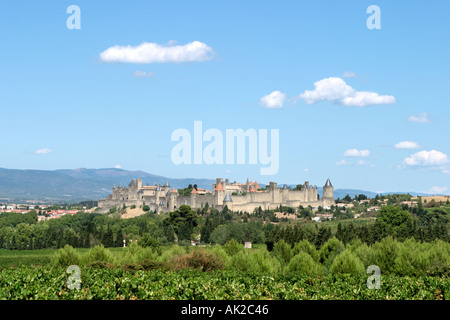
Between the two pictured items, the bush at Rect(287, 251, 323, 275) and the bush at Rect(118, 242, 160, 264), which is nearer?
the bush at Rect(287, 251, 323, 275)

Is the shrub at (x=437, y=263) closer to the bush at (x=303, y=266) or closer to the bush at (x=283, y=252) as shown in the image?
the bush at (x=303, y=266)

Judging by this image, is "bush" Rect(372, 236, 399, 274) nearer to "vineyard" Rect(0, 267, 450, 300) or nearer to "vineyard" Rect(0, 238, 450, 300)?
"vineyard" Rect(0, 238, 450, 300)

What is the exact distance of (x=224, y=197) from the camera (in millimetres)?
121375

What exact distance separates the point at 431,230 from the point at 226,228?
3015 cm

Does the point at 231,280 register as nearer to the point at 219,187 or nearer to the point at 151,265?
the point at 151,265

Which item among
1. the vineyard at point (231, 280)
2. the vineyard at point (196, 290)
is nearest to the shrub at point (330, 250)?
the vineyard at point (231, 280)

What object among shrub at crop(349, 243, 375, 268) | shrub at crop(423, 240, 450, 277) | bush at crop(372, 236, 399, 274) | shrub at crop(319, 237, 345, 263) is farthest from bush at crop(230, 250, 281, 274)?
shrub at crop(423, 240, 450, 277)

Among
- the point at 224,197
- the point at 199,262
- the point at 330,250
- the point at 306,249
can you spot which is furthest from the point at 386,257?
the point at 224,197

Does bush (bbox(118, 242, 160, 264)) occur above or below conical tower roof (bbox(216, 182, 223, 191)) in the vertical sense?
below

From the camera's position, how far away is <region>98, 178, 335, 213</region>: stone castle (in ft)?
403

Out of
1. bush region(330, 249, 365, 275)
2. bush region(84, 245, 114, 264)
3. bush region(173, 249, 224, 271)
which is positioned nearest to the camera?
bush region(330, 249, 365, 275)

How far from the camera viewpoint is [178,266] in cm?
A: 4138
